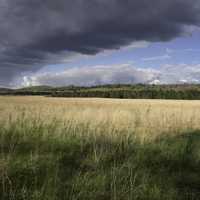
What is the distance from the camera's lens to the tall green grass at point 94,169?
4.02 meters

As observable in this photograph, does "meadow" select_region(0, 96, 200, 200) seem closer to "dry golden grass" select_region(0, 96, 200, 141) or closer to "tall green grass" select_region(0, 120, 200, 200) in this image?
"tall green grass" select_region(0, 120, 200, 200)

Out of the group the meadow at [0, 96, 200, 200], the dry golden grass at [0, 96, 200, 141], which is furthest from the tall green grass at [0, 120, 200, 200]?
the dry golden grass at [0, 96, 200, 141]

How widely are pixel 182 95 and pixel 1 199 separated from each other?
112 metres

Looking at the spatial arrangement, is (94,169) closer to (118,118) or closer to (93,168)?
(93,168)

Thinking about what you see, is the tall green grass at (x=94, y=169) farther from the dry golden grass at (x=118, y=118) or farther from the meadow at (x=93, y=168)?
the dry golden grass at (x=118, y=118)

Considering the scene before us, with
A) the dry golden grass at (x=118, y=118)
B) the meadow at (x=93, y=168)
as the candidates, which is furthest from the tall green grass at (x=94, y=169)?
the dry golden grass at (x=118, y=118)

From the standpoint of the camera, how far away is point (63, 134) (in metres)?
8.38

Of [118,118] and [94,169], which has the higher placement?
[94,169]

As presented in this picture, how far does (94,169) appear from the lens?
202 inches

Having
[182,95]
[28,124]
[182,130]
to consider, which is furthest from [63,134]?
[182,95]

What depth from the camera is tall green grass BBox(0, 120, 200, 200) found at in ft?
13.2

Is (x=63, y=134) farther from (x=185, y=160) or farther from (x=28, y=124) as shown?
(x=185, y=160)

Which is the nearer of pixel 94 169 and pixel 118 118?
pixel 94 169

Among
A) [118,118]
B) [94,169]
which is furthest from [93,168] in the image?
[118,118]
